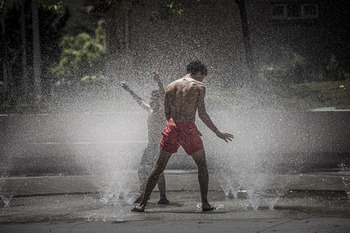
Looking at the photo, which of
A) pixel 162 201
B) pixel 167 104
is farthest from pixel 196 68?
pixel 162 201

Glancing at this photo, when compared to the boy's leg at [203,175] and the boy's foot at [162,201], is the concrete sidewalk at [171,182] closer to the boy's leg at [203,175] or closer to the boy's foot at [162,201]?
the boy's foot at [162,201]

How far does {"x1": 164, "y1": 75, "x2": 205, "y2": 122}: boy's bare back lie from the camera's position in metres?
5.57

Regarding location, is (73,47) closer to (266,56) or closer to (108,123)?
(266,56)

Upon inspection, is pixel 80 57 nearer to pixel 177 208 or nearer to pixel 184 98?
pixel 177 208

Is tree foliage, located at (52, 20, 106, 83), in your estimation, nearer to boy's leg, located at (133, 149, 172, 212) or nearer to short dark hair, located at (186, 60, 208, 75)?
short dark hair, located at (186, 60, 208, 75)

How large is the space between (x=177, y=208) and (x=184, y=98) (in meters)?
1.27

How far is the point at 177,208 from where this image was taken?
602cm

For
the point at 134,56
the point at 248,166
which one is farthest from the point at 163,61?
the point at 248,166

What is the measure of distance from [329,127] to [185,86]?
301 inches

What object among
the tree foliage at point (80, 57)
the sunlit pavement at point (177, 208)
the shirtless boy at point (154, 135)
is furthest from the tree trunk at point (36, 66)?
the shirtless boy at point (154, 135)

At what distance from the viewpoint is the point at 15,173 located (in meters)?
9.34

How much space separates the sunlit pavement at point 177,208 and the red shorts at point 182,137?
67cm

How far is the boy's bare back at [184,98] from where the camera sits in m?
5.57

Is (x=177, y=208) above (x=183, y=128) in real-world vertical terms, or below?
below
